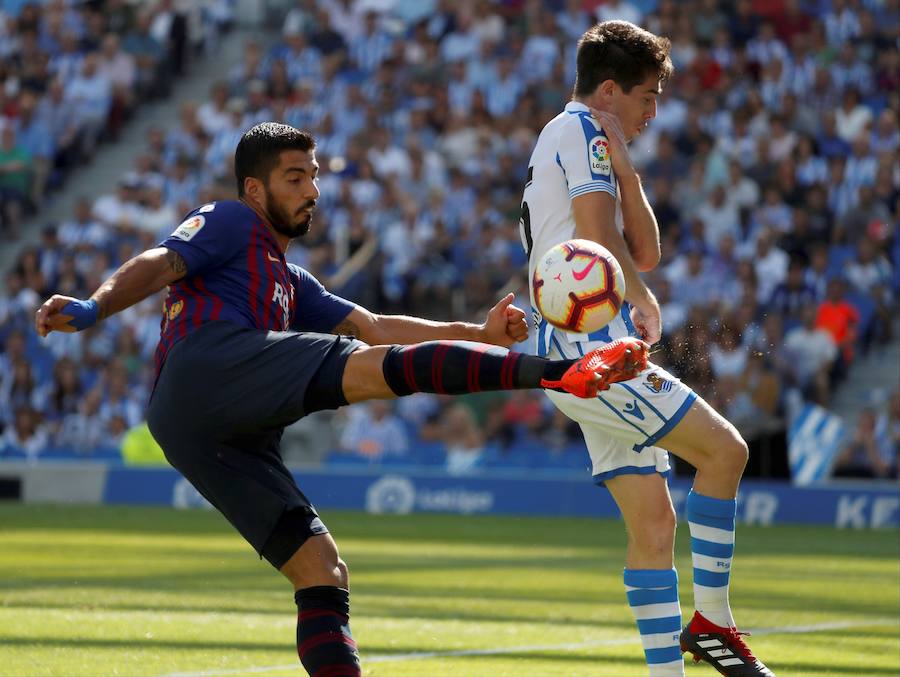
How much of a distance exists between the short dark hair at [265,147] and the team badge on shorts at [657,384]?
145cm

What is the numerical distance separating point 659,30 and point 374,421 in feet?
23.2

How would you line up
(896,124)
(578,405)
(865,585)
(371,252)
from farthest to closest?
A: 1. (371,252)
2. (896,124)
3. (865,585)
4. (578,405)

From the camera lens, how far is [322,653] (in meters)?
5.17

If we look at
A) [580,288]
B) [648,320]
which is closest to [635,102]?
[648,320]

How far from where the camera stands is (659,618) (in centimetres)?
562

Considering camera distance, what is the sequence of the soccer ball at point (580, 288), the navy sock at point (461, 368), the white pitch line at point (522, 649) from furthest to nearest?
1. the white pitch line at point (522, 649)
2. the soccer ball at point (580, 288)
3. the navy sock at point (461, 368)

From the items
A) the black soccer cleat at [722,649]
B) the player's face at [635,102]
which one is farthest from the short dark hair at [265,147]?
the black soccer cleat at [722,649]

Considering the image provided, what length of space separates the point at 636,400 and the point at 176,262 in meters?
1.68

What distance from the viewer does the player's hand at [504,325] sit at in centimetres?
564

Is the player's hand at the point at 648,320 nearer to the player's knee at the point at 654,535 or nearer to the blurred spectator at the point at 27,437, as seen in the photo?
the player's knee at the point at 654,535

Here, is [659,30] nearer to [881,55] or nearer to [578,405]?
[881,55]

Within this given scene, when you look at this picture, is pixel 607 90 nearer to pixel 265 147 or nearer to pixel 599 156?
pixel 599 156

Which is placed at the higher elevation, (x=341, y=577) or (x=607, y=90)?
(x=607, y=90)

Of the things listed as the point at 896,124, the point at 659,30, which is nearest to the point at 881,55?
the point at 896,124
